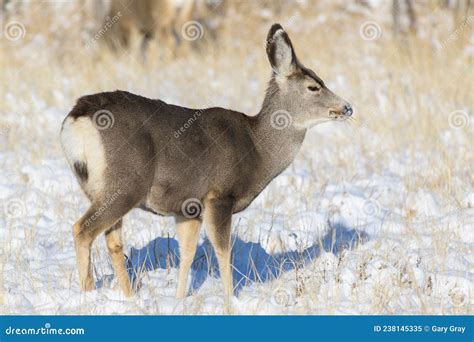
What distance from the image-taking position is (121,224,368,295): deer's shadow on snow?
702cm

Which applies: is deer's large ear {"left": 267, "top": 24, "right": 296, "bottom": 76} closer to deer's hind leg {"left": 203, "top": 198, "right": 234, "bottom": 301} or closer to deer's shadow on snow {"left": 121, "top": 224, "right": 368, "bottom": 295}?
deer's hind leg {"left": 203, "top": 198, "right": 234, "bottom": 301}

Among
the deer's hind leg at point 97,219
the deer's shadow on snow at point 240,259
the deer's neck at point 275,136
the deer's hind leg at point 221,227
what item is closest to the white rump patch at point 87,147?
the deer's hind leg at point 97,219

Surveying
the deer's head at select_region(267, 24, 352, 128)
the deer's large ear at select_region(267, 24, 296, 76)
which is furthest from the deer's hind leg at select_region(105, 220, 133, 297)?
the deer's large ear at select_region(267, 24, 296, 76)

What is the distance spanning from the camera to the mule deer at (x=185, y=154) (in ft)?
19.7

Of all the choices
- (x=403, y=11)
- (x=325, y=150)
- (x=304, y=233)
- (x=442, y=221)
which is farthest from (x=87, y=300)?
(x=403, y=11)

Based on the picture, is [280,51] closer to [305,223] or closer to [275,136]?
[275,136]

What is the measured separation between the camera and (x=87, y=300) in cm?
616

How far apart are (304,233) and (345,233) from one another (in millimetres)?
405

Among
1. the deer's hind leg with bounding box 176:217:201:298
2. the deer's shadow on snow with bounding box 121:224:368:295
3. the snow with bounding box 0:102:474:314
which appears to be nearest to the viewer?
the snow with bounding box 0:102:474:314

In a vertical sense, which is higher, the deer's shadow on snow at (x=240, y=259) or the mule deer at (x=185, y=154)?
the mule deer at (x=185, y=154)

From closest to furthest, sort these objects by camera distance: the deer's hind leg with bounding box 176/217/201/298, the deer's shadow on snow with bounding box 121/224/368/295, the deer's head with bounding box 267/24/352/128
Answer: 1. the deer's hind leg with bounding box 176/217/201/298
2. the deer's head with bounding box 267/24/352/128
3. the deer's shadow on snow with bounding box 121/224/368/295

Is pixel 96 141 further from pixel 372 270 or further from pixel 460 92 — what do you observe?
pixel 460 92

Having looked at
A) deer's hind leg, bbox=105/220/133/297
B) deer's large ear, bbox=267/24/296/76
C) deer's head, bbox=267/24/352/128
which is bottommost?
deer's hind leg, bbox=105/220/133/297

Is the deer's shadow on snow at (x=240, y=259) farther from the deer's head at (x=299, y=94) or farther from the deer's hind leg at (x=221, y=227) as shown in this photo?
the deer's head at (x=299, y=94)
